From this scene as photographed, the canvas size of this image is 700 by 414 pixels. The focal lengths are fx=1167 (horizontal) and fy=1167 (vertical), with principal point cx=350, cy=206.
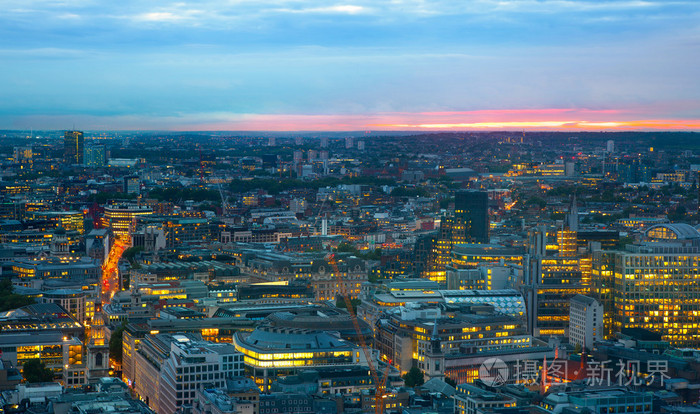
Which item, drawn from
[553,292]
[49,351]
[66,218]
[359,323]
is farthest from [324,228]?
[49,351]

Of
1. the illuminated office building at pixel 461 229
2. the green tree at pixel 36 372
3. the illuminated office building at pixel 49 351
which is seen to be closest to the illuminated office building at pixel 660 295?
the illuminated office building at pixel 461 229

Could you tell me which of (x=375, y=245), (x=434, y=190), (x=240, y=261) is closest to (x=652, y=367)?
(x=240, y=261)

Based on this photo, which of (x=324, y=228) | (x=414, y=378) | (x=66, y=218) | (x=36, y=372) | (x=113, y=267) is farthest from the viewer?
(x=66, y=218)

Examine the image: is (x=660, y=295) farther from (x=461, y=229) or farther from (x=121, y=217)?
(x=121, y=217)

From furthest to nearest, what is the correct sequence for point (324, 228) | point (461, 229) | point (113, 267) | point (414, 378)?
A: 1. point (324, 228)
2. point (113, 267)
3. point (461, 229)
4. point (414, 378)

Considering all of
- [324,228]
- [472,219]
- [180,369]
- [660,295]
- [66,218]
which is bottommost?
[66,218]

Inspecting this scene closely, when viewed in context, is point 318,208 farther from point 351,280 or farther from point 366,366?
point 366,366

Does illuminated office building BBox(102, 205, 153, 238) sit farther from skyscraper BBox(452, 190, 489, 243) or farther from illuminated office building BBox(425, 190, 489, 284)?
skyscraper BBox(452, 190, 489, 243)
